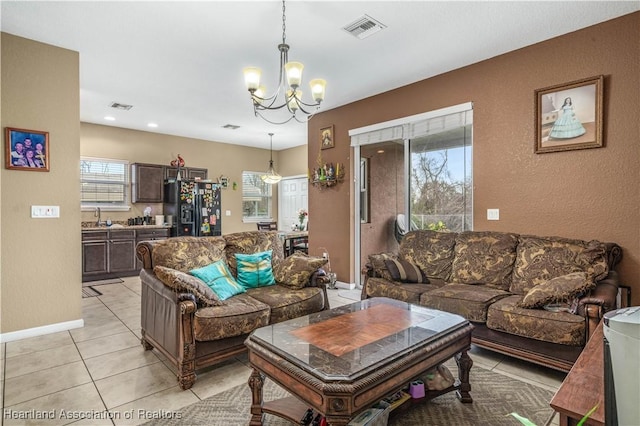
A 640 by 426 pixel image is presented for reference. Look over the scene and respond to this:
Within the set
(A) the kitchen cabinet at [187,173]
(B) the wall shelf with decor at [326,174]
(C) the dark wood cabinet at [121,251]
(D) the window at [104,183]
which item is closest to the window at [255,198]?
(A) the kitchen cabinet at [187,173]

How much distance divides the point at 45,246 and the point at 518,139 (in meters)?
4.99

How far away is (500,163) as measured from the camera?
370 centimetres

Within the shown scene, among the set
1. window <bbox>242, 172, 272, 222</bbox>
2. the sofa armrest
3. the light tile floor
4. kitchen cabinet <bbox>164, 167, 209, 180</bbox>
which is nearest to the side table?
the sofa armrest

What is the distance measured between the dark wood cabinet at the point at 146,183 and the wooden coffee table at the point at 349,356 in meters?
5.84

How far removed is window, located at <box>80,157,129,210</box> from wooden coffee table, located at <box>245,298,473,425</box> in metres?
6.06

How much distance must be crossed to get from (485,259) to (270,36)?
3.01m

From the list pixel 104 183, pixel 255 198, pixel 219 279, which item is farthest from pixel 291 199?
pixel 219 279

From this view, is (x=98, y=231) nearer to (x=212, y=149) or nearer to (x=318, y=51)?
(x=212, y=149)

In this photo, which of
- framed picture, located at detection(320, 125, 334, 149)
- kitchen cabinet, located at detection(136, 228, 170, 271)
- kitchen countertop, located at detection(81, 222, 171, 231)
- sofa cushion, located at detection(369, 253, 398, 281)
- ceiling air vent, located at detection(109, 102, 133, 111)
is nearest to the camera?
sofa cushion, located at detection(369, 253, 398, 281)

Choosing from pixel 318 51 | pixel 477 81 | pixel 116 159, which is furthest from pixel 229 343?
pixel 116 159

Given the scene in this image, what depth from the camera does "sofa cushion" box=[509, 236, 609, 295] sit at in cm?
275

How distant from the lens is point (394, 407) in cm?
187

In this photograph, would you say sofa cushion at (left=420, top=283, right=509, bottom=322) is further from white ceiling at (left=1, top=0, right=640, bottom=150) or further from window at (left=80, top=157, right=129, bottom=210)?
window at (left=80, top=157, right=129, bottom=210)

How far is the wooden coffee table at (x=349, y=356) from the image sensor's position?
1.46 m
